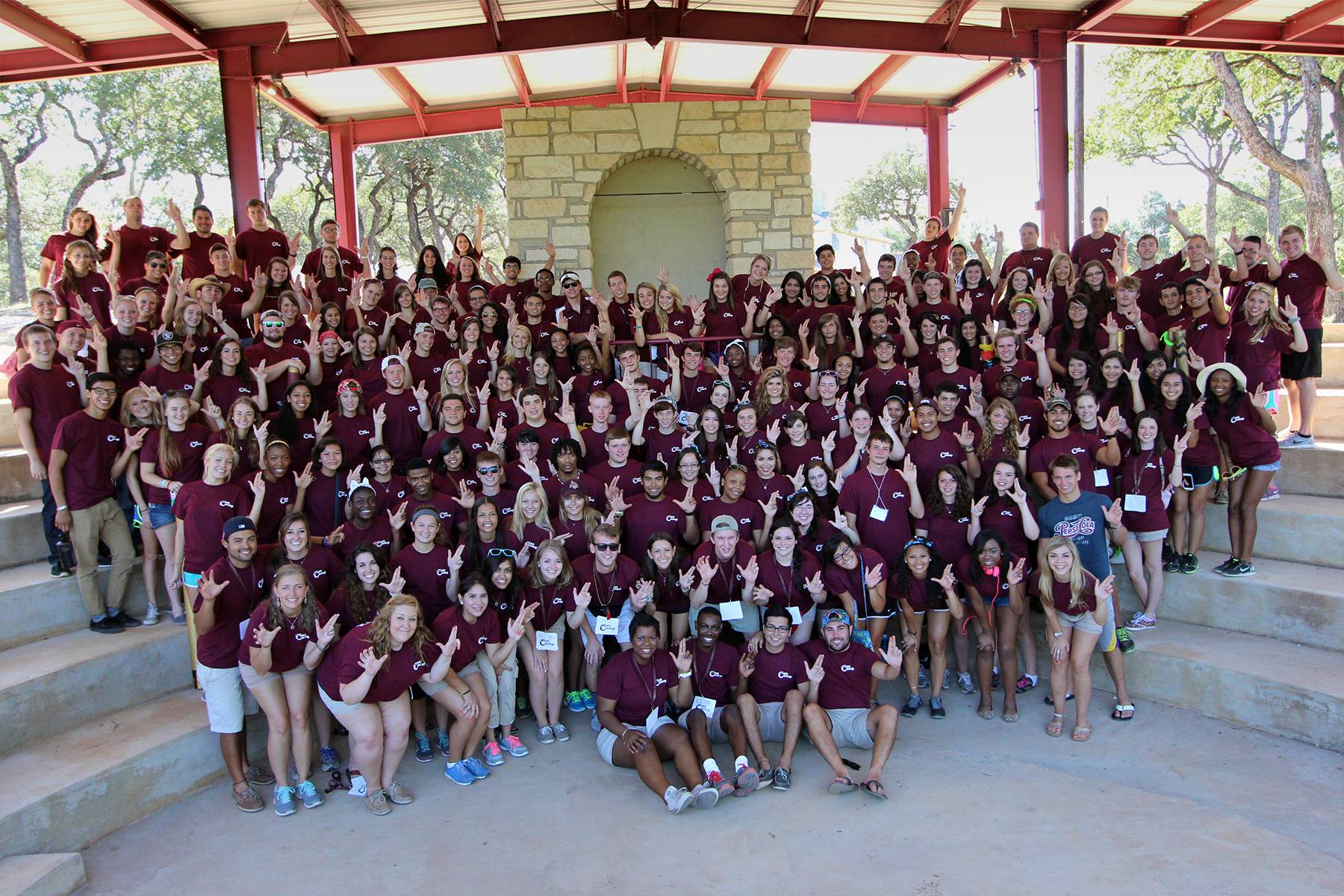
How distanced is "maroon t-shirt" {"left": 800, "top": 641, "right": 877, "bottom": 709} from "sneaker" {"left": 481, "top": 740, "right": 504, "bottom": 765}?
1879 millimetres

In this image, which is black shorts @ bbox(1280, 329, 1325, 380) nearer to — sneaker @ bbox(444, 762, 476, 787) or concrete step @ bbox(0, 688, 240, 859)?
sneaker @ bbox(444, 762, 476, 787)

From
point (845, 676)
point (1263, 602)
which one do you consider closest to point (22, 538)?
point (845, 676)

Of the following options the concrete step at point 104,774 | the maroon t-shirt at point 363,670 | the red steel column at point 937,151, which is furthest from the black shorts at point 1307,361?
the concrete step at point 104,774

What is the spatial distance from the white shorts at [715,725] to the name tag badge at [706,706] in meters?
0.04

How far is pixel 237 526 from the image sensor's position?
4.96 meters

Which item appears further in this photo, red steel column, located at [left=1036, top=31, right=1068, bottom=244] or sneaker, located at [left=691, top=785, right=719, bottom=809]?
red steel column, located at [left=1036, top=31, right=1068, bottom=244]

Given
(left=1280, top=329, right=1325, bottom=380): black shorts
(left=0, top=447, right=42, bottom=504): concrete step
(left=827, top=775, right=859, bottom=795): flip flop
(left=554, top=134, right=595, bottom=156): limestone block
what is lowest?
(left=827, top=775, right=859, bottom=795): flip flop

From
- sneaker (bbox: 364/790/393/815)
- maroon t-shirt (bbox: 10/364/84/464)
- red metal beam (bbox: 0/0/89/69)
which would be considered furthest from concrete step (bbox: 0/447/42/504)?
sneaker (bbox: 364/790/393/815)

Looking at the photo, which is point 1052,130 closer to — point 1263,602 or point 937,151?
point 937,151

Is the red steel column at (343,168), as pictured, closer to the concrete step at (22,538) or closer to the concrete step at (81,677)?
the concrete step at (22,538)

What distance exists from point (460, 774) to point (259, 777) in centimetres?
114

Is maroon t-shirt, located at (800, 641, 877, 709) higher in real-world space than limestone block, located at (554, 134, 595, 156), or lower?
lower

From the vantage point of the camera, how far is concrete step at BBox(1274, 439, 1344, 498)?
699 cm

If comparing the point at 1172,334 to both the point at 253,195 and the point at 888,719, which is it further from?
the point at 253,195
